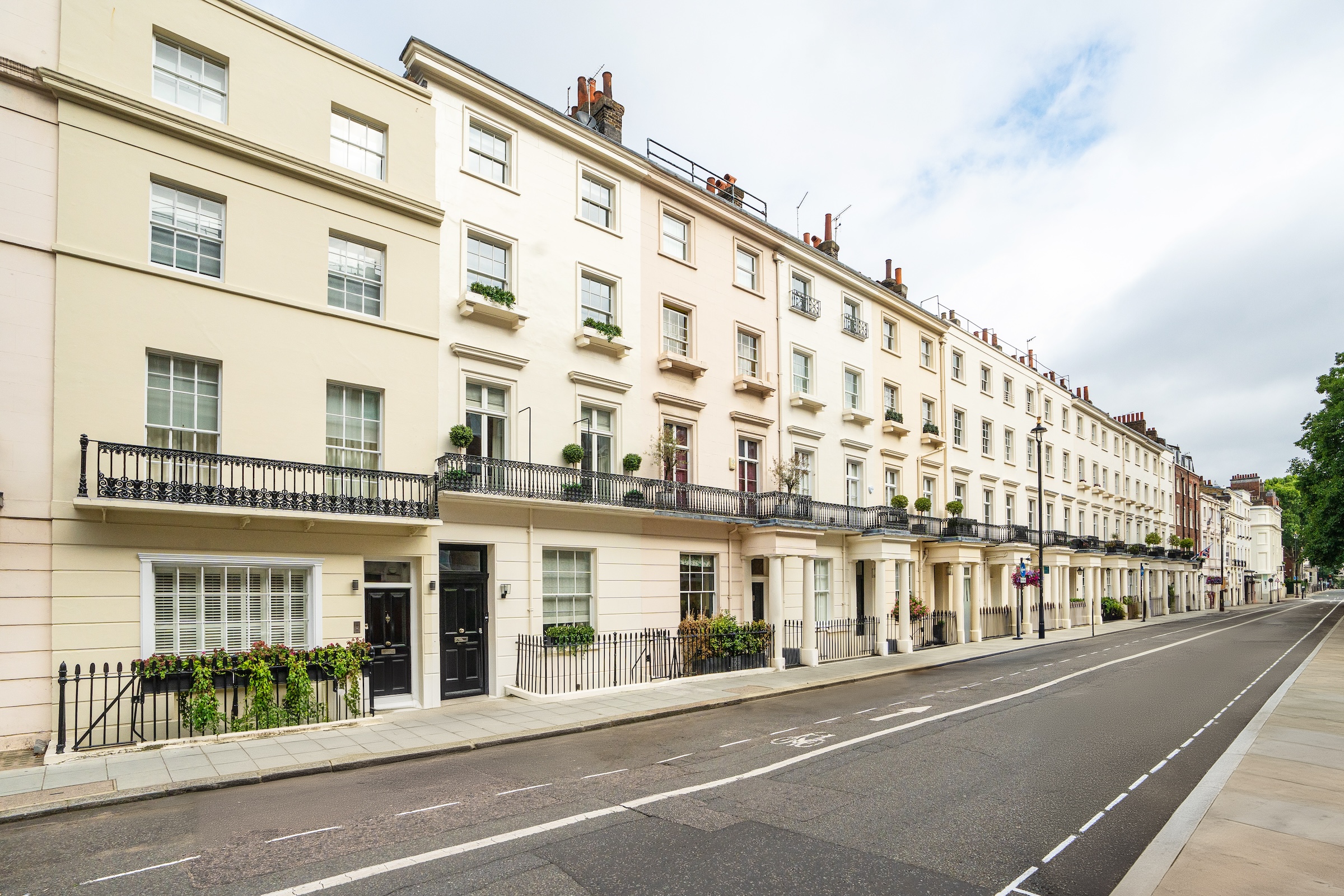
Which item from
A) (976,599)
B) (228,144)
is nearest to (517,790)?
(228,144)

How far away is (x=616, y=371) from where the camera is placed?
19734 millimetres

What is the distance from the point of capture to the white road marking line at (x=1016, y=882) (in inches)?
239

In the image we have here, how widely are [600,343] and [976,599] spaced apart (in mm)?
22248

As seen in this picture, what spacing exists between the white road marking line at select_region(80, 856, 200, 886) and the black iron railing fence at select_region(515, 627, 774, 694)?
370 inches

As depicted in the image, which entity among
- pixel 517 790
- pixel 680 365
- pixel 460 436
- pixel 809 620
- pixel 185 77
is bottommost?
pixel 809 620

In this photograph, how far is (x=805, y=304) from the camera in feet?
86.7

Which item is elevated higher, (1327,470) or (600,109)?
(600,109)

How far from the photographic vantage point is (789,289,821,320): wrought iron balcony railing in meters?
26.0

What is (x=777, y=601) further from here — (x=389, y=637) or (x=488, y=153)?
(x=488, y=153)

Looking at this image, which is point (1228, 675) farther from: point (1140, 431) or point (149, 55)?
point (1140, 431)

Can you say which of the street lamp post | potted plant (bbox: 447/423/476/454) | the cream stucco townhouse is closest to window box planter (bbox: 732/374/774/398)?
potted plant (bbox: 447/423/476/454)

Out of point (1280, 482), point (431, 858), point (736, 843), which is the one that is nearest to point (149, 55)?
point (431, 858)

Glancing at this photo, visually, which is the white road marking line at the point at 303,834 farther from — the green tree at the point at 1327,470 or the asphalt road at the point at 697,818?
the green tree at the point at 1327,470

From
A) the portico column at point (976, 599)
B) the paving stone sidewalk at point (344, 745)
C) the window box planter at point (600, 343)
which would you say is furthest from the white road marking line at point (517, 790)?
the portico column at point (976, 599)
